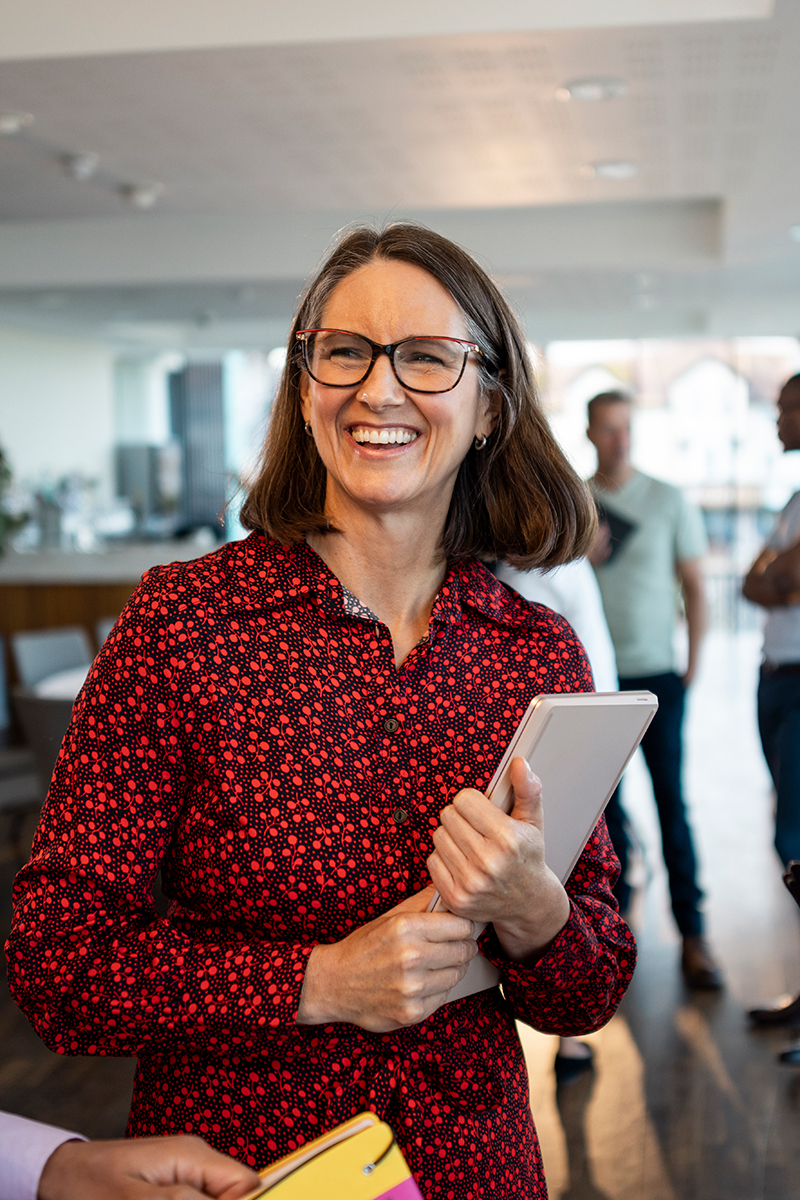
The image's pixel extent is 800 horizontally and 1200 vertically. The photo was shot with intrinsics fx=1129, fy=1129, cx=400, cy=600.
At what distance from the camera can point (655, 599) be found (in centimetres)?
405

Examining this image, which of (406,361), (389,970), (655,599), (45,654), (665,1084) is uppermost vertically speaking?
(406,361)

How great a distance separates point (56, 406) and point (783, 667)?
9.90 metres

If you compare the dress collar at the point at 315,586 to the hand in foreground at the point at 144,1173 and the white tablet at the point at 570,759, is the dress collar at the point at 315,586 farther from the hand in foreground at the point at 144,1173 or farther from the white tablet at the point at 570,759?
the hand in foreground at the point at 144,1173

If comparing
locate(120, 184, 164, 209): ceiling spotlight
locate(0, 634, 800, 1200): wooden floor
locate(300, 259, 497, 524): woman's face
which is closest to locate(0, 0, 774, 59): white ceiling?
locate(120, 184, 164, 209): ceiling spotlight

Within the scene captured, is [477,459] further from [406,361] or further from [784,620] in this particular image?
[784,620]

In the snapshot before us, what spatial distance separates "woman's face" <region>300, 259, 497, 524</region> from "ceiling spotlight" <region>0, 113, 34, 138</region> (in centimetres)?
402

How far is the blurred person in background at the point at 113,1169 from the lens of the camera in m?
0.94

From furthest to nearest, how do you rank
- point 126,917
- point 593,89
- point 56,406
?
point 56,406 → point 593,89 → point 126,917

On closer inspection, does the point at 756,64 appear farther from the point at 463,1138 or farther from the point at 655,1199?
the point at 463,1138

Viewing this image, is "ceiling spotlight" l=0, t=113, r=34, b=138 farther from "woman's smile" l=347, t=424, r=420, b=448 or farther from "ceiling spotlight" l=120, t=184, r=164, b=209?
"woman's smile" l=347, t=424, r=420, b=448

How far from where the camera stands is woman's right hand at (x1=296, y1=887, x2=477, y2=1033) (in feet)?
3.31

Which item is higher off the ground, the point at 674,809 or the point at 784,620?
the point at 784,620

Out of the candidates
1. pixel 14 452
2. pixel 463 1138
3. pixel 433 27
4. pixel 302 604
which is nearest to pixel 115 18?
pixel 433 27

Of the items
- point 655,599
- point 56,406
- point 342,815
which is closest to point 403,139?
point 655,599
